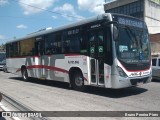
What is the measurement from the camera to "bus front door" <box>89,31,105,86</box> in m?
10.6

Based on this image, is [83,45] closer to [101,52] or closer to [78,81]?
[101,52]

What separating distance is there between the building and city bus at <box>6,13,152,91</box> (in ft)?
139

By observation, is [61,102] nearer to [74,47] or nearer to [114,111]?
[114,111]

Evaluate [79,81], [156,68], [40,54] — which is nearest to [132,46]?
[79,81]

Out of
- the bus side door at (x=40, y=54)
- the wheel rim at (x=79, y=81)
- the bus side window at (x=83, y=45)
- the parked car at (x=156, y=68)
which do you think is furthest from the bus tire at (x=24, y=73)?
the parked car at (x=156, y=68)

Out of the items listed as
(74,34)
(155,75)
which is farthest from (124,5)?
(74,34)

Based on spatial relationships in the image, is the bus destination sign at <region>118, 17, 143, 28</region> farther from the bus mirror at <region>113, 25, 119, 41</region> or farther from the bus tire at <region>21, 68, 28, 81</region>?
the bus tire at <region>21, 68, 28, 81</region>

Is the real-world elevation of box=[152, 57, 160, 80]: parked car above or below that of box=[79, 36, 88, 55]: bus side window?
below

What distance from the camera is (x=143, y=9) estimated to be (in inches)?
2101

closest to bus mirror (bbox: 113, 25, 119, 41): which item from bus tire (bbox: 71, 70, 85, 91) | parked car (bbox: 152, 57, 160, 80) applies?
bus tire (bbox: 71, 70, 85, 91)

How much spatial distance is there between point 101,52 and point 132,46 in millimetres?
1294

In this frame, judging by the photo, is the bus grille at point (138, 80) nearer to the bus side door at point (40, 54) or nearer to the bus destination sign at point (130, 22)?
the bus destination sign at point (130, 22)

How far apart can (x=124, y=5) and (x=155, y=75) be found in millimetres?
43155

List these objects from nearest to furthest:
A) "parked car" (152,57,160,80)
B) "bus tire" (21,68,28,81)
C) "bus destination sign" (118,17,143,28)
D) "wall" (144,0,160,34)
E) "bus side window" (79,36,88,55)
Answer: "bus destination sign" (118,17,143,28), "bus side window" (79,36,88,55), "parked car" (152,57,160,80), "bus tire" (21,68,28,81), "wall" (144,0,160,34)
